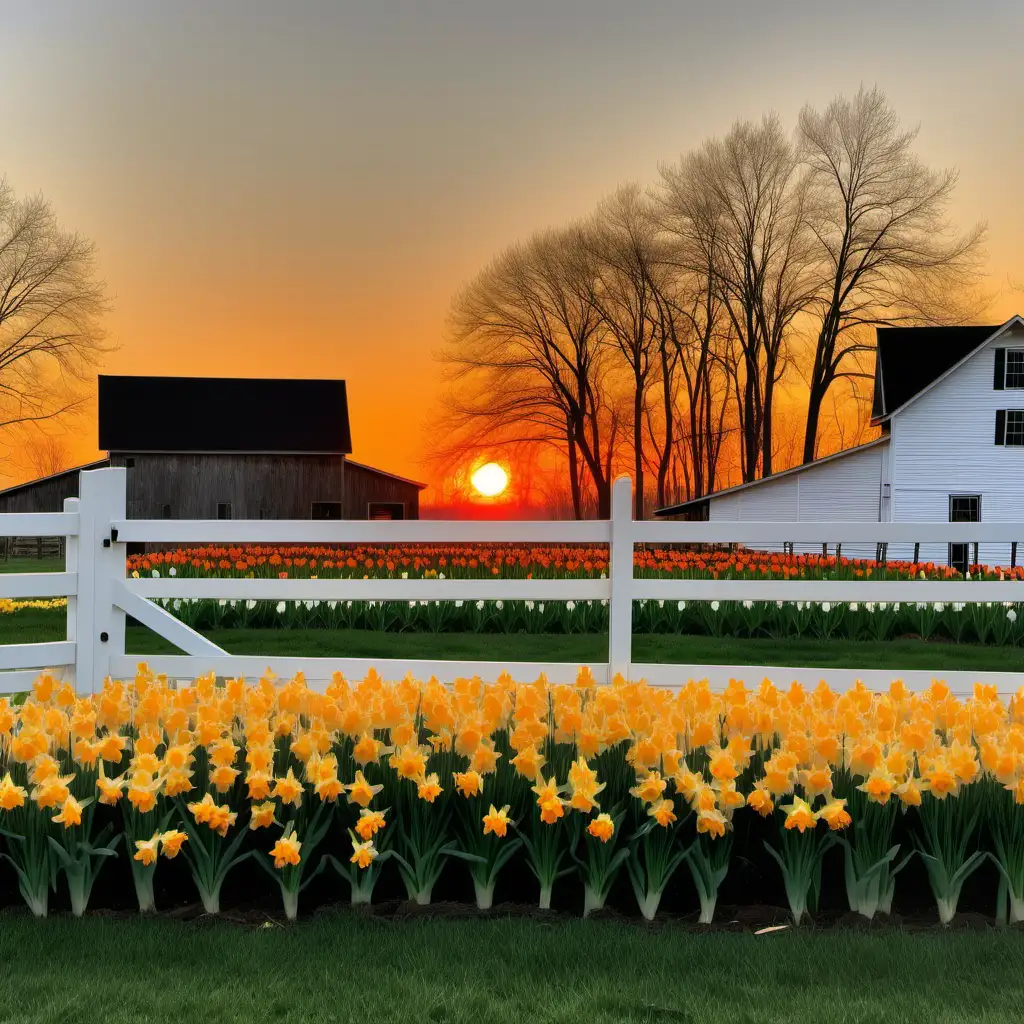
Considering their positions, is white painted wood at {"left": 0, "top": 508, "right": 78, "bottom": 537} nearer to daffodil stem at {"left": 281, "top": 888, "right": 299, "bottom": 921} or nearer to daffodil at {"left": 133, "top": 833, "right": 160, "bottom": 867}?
daffodil at {"left": 133, "top": 833, "right": 160, "bottom": 867}

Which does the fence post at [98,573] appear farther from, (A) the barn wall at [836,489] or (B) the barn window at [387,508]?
(B) the barn window at [387,508]

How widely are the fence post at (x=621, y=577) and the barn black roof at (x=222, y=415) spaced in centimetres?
3932

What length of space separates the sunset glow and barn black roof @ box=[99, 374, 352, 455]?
5.93 m

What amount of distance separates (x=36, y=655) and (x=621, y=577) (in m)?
3.43

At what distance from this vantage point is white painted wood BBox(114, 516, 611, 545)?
20.2ft

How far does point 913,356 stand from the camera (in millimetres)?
37750

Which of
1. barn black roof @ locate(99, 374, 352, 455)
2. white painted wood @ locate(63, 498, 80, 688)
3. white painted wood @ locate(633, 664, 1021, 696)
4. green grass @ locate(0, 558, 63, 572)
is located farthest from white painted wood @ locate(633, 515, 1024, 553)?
barn black roof @ locate(99, 374, 352, 455)

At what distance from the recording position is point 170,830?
3580 mm

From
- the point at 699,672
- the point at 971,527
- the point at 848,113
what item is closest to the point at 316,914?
the point at 699,672

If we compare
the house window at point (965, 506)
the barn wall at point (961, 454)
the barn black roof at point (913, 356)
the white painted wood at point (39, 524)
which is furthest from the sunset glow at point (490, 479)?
the white painted wood at point (39, 524)

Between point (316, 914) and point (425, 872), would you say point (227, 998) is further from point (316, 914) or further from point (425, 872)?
point (425, 872)

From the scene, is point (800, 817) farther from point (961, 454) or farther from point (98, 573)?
point (961, 454)

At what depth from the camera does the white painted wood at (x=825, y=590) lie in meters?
6.18

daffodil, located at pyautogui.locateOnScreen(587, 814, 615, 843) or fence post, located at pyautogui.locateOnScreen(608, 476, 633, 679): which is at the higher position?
fence post, located at pyautogui.locateOnScreen(608, 476, 633, 679)
